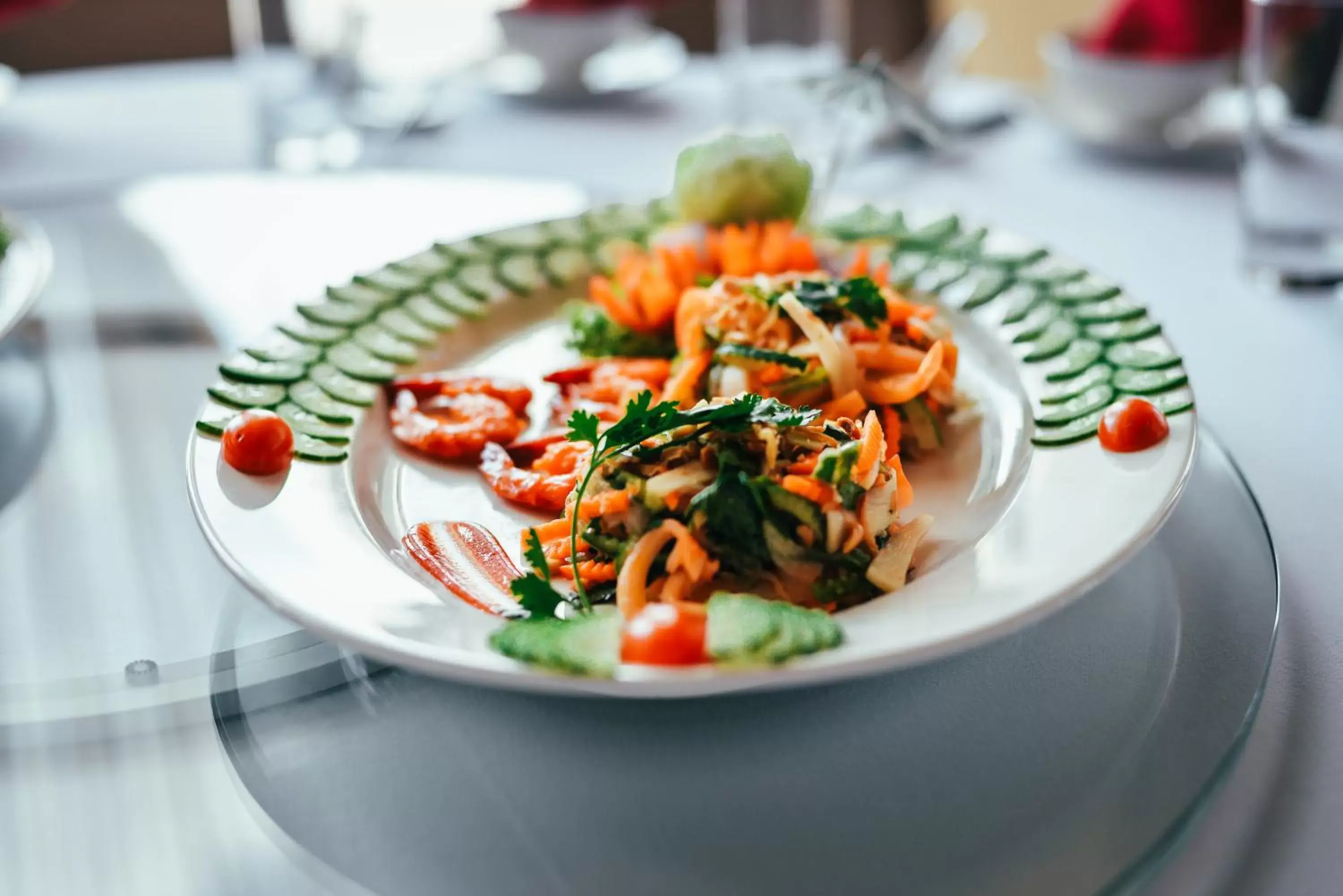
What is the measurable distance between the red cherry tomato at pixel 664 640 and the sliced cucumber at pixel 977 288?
144cm

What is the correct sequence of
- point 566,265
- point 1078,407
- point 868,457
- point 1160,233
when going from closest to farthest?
point 868,457
point 1078,407
point 566,265
point 1160,233

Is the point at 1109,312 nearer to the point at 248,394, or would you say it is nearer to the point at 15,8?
the point at 248,394

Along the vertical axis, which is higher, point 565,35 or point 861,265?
point 565,35

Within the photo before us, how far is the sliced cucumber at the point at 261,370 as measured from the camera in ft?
7.39

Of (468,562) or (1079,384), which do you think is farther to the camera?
(1079,384)

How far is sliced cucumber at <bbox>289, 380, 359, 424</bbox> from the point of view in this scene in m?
2.25

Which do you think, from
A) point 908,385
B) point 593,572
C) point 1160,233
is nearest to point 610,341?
point 908,385

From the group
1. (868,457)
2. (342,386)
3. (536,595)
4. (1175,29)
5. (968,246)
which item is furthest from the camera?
(1175,29)

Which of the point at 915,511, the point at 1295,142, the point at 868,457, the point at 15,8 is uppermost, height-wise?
the point at 15,8

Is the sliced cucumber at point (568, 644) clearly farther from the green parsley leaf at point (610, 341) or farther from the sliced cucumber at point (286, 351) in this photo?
the green parsley leaf at point (610, 341)

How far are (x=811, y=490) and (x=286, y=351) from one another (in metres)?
1.18

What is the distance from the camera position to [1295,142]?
9.46 feet

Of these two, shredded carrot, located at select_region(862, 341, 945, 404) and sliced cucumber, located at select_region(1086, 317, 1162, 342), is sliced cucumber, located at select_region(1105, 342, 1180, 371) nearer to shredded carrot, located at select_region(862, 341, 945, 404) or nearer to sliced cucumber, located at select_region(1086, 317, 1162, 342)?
sliced cucumber, located at select_region(1086, 317, 1162, 342)

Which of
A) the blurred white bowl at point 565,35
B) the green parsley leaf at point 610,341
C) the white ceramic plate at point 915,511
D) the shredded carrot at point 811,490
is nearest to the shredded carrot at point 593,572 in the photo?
the white ceramic plate at point 915,511
